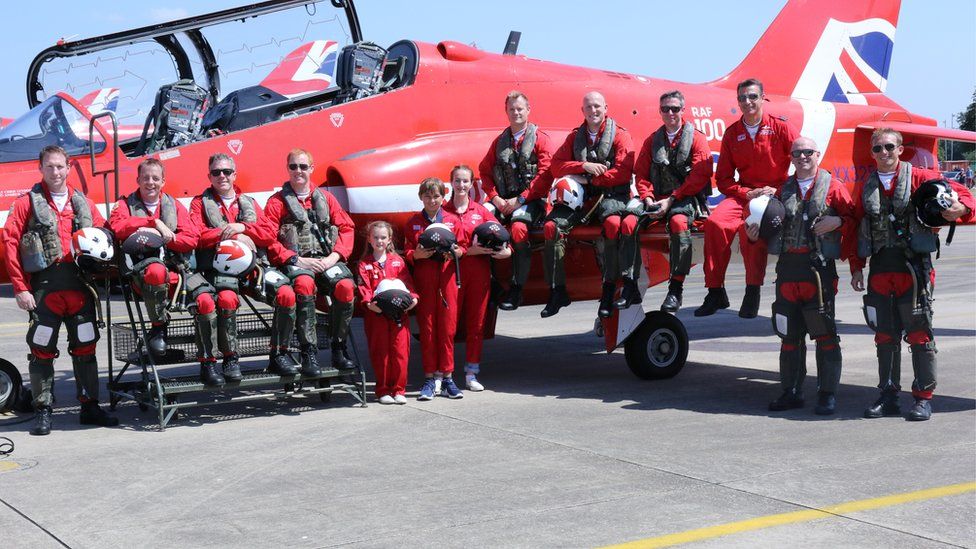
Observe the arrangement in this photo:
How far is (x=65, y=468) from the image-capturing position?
606 centimetres

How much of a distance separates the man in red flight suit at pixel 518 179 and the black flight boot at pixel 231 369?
2.25 metres

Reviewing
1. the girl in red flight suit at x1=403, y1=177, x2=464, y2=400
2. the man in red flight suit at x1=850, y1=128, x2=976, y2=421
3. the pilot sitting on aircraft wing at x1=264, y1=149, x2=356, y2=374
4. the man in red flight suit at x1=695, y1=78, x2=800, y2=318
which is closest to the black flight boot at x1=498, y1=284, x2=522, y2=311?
the girl in red flight suit at x1=403, y1=177, x2=464, y2=400

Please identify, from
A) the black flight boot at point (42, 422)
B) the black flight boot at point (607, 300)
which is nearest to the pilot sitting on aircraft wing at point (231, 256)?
the black flight boot at point (42, 422)

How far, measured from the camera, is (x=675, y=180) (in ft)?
27.7

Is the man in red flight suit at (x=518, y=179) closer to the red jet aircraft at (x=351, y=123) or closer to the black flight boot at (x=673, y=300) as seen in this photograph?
the red jet aircraft at (x=351, y=123)

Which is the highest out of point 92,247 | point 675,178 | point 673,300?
point 675,178

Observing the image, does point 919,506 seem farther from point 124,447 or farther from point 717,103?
point 717,103

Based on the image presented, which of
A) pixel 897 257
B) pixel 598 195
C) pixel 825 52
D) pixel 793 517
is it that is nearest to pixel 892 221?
pixel 897 257

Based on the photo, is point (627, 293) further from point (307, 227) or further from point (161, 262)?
point (161, 262)

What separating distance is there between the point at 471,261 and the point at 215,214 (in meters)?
2.06

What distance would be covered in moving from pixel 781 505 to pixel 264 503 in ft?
8.63

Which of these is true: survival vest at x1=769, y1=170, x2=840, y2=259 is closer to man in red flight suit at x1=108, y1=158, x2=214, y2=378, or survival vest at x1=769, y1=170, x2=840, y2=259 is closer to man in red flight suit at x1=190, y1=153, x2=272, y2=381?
man in red flight suit at x1=190, y1=153, x2=272, y2=381

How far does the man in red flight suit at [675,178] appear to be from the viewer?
8062 millimetres

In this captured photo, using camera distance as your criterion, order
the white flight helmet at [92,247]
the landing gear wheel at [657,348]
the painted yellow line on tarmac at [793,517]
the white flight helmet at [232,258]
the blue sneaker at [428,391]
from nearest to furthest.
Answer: the painted yellow line on tarmac at [793,517]
the white flight helmet at [92,247]
the white flight helmet at [232,258]
the blue sneaker at [428,391]
the landing gear wheel at [657,348]
